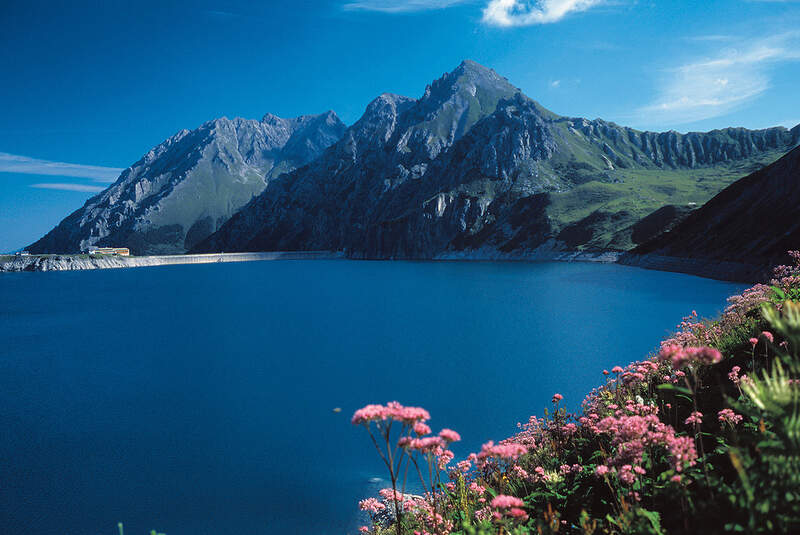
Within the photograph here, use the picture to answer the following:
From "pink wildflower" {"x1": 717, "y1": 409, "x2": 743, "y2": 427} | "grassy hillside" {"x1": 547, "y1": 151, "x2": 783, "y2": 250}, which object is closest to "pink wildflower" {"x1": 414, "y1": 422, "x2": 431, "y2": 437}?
"pink wildflower" {"x1": 717, "y1": 409, "x2": 743, "y2": 427}

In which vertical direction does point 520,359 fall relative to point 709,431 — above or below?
below

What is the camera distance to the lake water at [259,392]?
15453mm

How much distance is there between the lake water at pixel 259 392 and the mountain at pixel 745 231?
12.4 m

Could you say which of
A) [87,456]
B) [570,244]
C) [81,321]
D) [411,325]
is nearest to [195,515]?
[87,456]

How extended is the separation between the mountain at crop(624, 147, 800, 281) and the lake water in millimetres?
12420

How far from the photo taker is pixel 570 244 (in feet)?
506

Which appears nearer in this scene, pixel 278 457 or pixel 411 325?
pixel 278 457

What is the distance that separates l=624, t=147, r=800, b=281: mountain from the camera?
66500 mm

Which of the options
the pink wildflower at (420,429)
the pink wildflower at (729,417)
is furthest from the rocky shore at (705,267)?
the pink wildflower at (420,429)

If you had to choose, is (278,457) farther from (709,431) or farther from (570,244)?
(570,244)

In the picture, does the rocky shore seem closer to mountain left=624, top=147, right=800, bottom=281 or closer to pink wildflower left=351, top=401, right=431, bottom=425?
mountain left=624, top=147, right=800, bottom=281

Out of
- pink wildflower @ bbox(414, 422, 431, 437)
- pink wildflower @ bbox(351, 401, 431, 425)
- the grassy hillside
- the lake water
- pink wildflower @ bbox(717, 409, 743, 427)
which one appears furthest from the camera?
the grassy hillside

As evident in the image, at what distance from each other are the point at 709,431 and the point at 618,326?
128 feet

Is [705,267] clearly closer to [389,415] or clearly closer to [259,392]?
[259,392]
